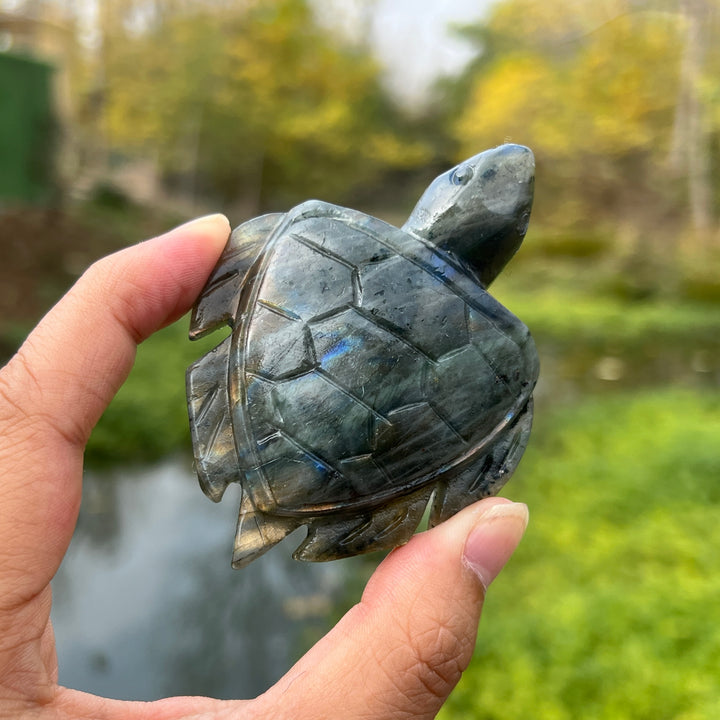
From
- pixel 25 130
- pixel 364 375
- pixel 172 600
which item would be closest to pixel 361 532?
pixel 364 375

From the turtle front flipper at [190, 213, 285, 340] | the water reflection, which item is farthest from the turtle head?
the water reflection

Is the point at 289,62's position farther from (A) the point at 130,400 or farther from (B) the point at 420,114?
(A) the point at 130,400

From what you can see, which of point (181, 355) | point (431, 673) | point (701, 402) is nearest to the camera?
point (431, 673)

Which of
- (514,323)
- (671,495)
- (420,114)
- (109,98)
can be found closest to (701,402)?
(671,495)

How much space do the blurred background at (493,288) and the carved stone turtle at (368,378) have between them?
0.28m

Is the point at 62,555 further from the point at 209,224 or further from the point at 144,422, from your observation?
the point at 144,422

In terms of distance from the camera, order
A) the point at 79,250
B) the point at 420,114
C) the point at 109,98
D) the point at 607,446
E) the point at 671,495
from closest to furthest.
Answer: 1. the point at 671,495
2. the point at 607,446
3. the point at 79,250
4. the point at 109,98
5. the point at 420,114

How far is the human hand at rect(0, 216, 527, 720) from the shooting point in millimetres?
956

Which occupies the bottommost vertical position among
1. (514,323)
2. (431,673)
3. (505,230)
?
(431,673)

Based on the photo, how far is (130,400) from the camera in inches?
154

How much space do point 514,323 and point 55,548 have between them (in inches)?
36.9

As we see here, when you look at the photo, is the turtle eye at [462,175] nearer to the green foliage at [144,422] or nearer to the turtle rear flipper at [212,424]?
the turtle rear flipper at [212,424]

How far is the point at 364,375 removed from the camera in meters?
1.07

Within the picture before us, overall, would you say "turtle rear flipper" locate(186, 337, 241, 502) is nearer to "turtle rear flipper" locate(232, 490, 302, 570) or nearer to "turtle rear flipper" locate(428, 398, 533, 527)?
"turtle rear flipper" locate(232, 490, 302, 570)
